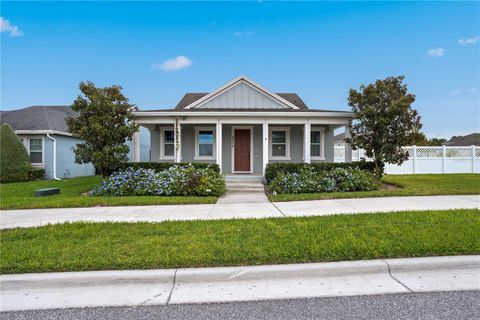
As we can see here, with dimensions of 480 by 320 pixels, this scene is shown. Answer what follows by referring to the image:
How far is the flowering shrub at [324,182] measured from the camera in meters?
9.20

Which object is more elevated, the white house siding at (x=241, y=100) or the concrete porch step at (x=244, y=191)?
the white house siding at (x=241, y=100)

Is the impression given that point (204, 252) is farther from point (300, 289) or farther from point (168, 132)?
point (168, 132)

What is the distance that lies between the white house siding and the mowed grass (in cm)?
924

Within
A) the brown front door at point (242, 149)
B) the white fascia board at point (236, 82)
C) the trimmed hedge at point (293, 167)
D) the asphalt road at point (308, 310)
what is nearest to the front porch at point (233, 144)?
the brown front door at point (242, 149)

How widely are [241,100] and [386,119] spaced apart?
6913 mm

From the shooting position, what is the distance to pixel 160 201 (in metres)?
7.69

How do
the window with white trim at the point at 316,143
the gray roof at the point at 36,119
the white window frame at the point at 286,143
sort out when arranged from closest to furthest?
the white window frame at the point at 286,143
the window with white trim at the point at 316,143
the gray roof at the point at 36,119

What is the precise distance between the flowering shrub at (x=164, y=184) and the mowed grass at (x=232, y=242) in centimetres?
363

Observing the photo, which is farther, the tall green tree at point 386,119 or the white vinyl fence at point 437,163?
the white vinyl fence at point 437,163

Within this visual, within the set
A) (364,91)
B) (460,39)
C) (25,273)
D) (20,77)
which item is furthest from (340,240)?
(20,77)

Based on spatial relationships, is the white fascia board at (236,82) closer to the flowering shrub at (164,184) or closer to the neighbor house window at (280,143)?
the neighbor house window at (280,143)

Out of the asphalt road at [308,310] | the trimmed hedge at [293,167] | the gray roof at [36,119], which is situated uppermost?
the gray roof at [36,119]

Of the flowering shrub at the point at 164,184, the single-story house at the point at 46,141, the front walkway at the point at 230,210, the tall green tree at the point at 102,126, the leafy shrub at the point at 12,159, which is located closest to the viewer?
the front walkway at the point at 230,210

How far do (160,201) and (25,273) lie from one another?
176 inches
